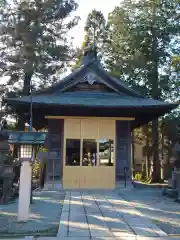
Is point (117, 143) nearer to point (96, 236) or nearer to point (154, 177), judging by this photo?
point (96, 236)

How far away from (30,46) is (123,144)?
9667 millimetres

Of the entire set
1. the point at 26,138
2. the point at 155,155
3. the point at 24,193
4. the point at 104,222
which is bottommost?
the point at 104,222

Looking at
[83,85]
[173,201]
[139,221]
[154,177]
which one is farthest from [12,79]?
[139,221]

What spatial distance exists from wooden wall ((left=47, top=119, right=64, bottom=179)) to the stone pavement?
3.05 meters

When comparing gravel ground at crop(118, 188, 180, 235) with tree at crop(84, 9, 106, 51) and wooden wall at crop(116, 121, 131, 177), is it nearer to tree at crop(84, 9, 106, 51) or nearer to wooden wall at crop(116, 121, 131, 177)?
wooden wall at crop(116, 121, 131, 177)

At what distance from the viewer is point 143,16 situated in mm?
22906

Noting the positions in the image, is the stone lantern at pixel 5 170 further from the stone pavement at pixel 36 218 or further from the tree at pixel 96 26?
the tree at pixel 96 26

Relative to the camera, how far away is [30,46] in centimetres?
1950

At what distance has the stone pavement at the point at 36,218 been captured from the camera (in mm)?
5945

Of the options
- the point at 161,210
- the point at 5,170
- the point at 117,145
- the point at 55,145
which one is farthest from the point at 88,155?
the point at 161,210

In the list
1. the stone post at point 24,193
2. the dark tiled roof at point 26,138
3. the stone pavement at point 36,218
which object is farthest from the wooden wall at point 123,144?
the stone post at point 24,193

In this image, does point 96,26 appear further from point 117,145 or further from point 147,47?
point 117,145

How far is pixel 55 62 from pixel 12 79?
2.97 meters

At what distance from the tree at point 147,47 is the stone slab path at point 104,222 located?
528 inches
